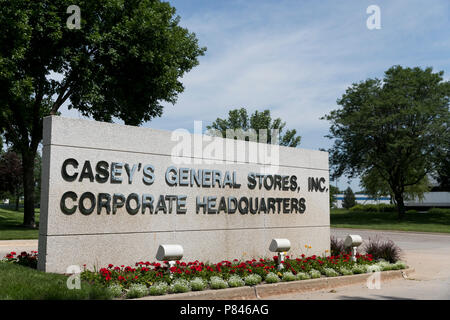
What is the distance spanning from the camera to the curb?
7332mm


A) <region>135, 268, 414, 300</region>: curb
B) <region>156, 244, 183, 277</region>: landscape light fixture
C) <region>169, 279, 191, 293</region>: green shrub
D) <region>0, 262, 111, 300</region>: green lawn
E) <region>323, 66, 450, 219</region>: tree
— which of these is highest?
<region>323, 66, 450, 219</region>: tree

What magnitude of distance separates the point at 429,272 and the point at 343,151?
106 feet

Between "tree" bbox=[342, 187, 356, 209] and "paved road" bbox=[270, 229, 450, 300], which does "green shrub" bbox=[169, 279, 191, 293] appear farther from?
"tree" bbox=[342, 187, 356, 209]

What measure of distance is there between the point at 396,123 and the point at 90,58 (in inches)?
1115

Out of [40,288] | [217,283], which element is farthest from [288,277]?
[40,288]

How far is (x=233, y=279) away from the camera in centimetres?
814

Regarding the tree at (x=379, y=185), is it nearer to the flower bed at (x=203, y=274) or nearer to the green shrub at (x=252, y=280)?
the flower bed at (x=203, y=274)

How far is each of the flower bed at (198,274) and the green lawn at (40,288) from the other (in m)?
0.38

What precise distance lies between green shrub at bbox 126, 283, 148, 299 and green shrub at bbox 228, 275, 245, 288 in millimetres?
1684

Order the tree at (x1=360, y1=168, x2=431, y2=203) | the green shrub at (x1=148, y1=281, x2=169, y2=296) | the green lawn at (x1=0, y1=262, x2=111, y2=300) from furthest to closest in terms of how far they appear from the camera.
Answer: the tree at (x1=360, y1=168, x2=431, y2=203), the green shrub at (x1=148, y1=281, x2=169, y2=296), the green lawn at (x1=0, y1=262, x2=111, y2=300)

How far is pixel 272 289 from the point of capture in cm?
827

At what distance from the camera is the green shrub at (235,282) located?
8016mm

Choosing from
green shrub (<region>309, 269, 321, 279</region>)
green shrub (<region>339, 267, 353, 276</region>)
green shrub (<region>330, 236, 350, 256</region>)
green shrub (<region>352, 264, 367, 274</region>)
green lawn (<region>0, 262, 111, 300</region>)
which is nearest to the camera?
green lawn (<region>0, 262, 111, 300</region>)

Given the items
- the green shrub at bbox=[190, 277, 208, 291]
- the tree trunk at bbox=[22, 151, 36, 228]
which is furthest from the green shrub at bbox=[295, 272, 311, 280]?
the tree trunk at bbox=[22, 151, 36, 228]
